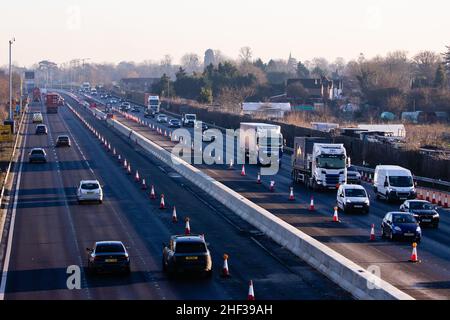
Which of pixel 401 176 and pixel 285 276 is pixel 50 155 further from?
pixel 285 276

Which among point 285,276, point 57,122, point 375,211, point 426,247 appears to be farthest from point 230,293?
point 57,122

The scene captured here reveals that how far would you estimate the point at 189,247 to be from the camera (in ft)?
91.6

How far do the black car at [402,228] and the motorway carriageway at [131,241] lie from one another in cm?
504

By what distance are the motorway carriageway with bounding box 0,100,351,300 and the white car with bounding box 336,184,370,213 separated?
18.6 feet

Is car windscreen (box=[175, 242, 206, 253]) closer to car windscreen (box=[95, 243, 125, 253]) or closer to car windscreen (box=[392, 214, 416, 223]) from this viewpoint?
car windscreen (box=[95, 243, 125, 253])

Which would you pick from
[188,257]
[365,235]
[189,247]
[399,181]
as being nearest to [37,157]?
[399,181]

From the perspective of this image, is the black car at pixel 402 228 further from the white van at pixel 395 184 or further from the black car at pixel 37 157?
the black car at pixel 37 157

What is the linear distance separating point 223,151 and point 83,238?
47539mm

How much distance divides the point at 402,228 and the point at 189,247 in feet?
36.8

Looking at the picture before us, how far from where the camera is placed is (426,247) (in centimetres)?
3484

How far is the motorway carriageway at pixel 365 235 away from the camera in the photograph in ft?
92.3

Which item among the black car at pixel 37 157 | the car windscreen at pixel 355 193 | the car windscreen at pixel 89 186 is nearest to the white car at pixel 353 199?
the car windscreen at pixel 355 193

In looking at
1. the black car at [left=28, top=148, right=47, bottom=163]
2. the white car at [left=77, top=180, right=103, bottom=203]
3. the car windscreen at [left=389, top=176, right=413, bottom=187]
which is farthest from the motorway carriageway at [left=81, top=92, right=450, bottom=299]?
the black car at [left=28, top=148, right=47, bottom=163]

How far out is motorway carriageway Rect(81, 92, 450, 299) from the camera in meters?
28.1
